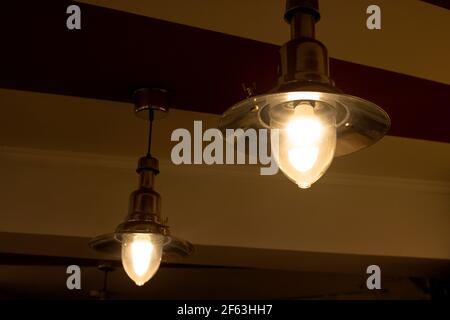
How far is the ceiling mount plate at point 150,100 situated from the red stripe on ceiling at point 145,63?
30mm

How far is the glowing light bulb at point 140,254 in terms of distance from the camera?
1834 millimetres

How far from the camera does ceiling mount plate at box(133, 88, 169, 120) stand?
2049mm

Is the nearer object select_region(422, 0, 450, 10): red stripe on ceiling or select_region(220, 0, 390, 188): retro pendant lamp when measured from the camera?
select_region(220, 0, 390, 188): retro pendant lamp

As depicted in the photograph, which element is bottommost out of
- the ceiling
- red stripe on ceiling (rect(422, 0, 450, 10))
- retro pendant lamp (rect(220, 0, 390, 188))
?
retro pendant lamp (rect(220, 0, 390, 188))

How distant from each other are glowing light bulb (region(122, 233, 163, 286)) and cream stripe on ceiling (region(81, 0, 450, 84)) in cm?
66

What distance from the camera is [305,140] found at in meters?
1.07

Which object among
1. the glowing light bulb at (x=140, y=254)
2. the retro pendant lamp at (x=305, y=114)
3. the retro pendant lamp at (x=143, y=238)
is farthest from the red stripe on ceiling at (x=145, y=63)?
the retro pendant lamp at (x=305, y=114)

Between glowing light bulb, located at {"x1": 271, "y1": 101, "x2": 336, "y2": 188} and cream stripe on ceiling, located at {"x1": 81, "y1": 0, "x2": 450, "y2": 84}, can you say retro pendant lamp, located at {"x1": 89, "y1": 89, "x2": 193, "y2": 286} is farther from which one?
glowing light bulb, located at {"x1": 271, "y1": 101, "x2": 336, "y2": 188}

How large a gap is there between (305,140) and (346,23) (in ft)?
2.55

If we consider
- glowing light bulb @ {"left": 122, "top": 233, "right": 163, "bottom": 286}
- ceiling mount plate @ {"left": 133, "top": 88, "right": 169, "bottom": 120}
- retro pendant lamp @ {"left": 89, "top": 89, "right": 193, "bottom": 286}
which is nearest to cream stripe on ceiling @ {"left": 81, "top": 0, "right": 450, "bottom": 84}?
ceiling mount plate @ {"left": 133, "top": 88, "right": 169, "bottom": 120}

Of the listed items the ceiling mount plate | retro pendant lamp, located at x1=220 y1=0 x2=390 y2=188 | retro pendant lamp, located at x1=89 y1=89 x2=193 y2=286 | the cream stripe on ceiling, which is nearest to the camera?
retro pendant lamp, located at x1=220 y1=0 x2=390 y2=188

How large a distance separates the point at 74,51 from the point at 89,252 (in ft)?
4.31

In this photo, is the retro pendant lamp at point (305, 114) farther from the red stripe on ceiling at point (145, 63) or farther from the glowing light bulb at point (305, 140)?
the red stripe on ceiling at point (145, 63)
